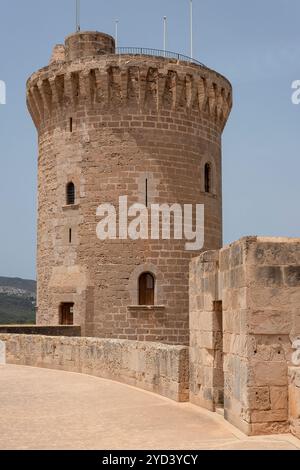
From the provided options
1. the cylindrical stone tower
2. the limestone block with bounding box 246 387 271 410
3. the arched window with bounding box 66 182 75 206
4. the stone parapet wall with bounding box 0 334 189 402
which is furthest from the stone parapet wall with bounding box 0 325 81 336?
the limestone block with bounding box 246 387 271 410

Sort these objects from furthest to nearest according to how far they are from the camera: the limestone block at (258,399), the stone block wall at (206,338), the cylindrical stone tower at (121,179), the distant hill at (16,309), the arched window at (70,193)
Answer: the distant hill at (16,309), the arched window at (70,193), the cylindrical stone tower at (121,179), the stone block wall at (206,338), the limestone block at (258,399)

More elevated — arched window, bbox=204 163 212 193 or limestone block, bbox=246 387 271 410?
arched window, bbox=204 163 212 193

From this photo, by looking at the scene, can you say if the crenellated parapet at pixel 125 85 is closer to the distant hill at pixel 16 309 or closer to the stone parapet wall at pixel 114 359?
the stone parapet wall at pixel 114 359

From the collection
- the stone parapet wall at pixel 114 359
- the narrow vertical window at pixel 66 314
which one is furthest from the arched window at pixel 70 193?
the stone parapet wall at pixel 114 359

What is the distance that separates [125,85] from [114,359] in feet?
33.6

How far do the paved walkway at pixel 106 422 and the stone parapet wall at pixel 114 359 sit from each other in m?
0.26

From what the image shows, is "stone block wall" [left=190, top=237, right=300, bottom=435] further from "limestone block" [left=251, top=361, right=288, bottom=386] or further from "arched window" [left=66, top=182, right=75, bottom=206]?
"arched window" [left=66, top=182, right=75, bottom=206]

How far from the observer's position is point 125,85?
19250 mm

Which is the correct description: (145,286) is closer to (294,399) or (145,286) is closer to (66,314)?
(66,314)

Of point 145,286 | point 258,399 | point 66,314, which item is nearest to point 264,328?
point 258,399

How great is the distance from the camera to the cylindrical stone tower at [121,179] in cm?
1872

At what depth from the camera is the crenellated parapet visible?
1931cm

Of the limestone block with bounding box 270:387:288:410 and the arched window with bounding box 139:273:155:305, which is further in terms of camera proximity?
the arched window with bounding box 139:273:155:305

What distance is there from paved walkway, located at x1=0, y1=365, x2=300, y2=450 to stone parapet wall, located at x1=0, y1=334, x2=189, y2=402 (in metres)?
0.26
